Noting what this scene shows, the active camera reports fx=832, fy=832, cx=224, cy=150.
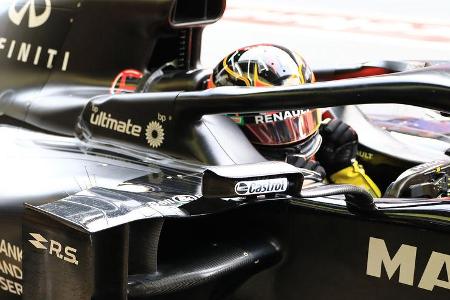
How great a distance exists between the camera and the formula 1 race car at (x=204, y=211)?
163 cm

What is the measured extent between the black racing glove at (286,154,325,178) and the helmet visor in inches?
2.0

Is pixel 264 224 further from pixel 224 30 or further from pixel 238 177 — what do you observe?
pixel 224 30

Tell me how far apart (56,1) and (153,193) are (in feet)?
3.93

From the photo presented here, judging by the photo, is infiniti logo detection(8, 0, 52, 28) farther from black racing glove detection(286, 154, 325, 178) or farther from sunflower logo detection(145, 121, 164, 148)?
black racing glove detection(286, 154, 325, 178)

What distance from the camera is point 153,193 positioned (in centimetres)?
183

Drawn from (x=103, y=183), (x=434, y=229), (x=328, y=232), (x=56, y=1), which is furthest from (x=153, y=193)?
(x=56, y=1)

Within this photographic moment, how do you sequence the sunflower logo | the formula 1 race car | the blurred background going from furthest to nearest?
the blurred background → the sunflower logo → the formula 1 race car

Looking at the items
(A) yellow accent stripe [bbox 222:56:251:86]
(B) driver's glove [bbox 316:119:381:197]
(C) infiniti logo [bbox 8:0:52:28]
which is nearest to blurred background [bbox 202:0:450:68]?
(C) infiniti logo [bbox 8:0:52:28]

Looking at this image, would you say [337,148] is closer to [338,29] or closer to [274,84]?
[274,84]

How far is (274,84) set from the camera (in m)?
2.18

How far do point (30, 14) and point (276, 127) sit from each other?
1.13m

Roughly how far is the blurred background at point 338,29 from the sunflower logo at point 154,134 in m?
3.47

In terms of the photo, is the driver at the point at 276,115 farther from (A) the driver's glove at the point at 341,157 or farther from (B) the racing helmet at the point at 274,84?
(A) the driver's glove at the point at 341,157

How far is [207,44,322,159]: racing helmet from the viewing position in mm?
2174
